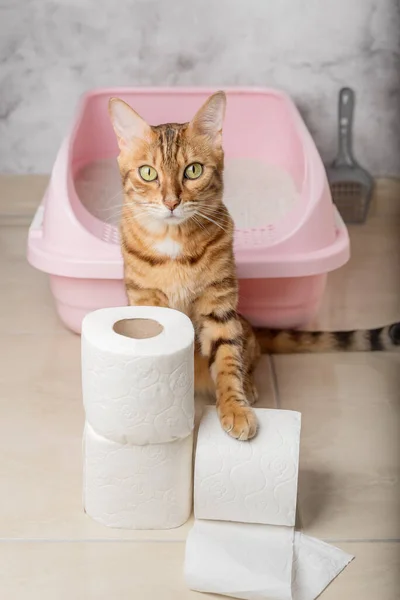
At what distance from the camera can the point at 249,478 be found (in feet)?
4.48

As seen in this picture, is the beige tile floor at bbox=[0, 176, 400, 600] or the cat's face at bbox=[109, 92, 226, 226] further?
the cat's face at bbox=[109, 92, 226, 226]

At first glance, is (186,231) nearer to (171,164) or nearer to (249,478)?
(171,164)

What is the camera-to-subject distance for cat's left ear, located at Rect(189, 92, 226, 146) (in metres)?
1.54

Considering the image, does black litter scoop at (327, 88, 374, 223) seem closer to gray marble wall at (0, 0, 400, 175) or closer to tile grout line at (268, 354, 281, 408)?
gray marble wall at (0, 0, 400, 175)

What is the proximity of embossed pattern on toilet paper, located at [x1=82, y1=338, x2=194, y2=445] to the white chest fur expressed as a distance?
0.91 feet

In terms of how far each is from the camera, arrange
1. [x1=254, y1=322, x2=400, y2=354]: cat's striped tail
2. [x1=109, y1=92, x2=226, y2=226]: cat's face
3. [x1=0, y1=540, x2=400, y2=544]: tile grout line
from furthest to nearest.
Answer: [x1=254, y1=322, x2=400, y2=354]: cat's striped tail < [x1=109, y1=92, x2=226, y2=226]: cat's face < [x1=0, y1=540, x2=400, y2=544]: tile grout line

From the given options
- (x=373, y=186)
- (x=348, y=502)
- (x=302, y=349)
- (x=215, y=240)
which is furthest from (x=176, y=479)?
(x=373, y=186)

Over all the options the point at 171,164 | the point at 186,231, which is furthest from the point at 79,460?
the point at 171,164

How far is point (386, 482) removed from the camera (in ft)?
5.08

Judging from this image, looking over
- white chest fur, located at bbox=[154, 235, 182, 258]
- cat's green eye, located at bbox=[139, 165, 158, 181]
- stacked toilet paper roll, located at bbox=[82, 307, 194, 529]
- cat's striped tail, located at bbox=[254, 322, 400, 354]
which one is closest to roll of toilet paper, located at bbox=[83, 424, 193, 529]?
stacked toilet paper roll, located at bbox=[82, 307, 194, 529]

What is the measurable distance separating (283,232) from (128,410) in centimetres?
76

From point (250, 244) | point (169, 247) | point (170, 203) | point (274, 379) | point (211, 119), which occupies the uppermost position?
point (211, 119)

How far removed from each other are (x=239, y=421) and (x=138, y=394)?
18 cm

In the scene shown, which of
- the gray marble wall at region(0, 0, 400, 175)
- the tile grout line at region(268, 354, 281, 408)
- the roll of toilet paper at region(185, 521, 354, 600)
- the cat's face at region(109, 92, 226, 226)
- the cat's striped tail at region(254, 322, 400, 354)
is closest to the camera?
the roll of toilet paper at region(185, 521, 354, 600)
